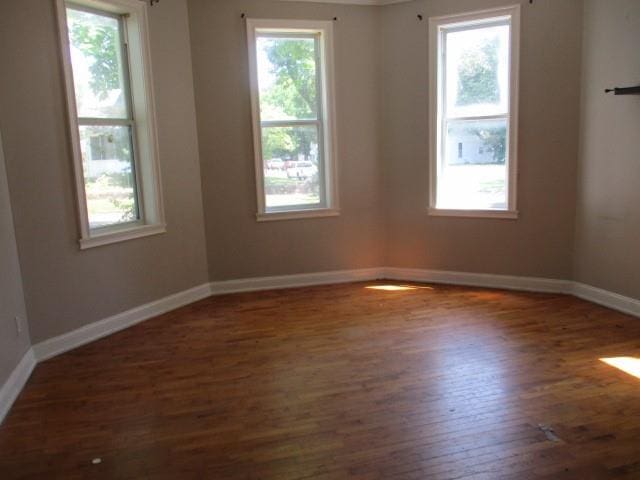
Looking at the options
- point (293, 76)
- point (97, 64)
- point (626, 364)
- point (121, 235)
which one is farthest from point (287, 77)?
point (626, 364)

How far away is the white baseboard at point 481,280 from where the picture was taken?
4739 mm

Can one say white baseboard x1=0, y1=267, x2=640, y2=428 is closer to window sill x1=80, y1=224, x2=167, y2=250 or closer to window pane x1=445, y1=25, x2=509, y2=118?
window sill x1=80, y1=224, x2=167, y2=250

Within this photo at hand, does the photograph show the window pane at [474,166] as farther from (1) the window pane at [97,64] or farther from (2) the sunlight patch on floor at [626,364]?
(1) the window pane at [97,64]

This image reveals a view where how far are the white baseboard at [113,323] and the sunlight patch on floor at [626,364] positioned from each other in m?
3.43

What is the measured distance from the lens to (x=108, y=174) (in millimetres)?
4172

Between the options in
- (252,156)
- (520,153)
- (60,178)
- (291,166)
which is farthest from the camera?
(291,166)

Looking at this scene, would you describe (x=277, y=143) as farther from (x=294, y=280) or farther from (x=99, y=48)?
(x=99, y=48)

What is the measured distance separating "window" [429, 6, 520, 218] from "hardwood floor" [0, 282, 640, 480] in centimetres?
117

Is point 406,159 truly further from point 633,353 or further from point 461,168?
point 633,353

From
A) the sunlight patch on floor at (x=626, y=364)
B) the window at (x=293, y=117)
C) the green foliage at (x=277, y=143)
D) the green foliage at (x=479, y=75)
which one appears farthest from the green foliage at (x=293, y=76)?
the sunlight patch on floor at (x=626, y=364)

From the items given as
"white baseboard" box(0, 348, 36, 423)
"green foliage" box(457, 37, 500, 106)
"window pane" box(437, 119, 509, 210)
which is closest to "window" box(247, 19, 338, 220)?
"window pane" box(437, 119, 509, 210)

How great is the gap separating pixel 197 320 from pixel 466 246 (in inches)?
105

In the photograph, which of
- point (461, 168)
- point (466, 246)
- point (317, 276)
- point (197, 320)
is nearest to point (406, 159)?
point (461, 168)

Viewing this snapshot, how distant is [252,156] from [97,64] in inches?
60.7
